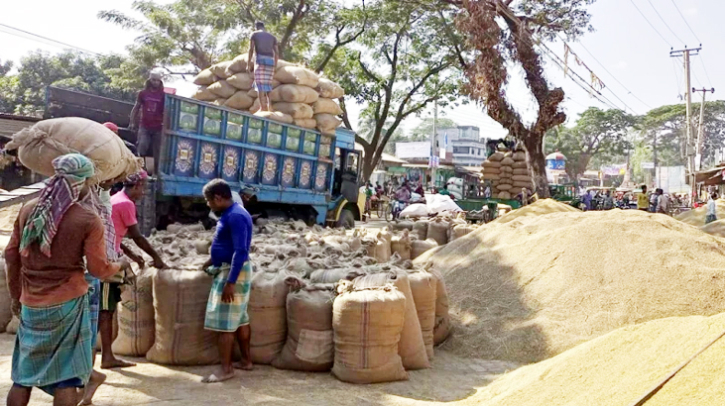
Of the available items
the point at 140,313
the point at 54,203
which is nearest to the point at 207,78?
the point at 140,313

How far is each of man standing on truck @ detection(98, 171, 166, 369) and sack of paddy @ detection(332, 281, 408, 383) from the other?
1.34m

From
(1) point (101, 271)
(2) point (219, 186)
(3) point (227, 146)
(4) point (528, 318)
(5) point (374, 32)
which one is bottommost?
(4) point (528, 318)

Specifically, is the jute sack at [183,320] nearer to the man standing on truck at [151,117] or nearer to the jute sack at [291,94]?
the man standing on truck at [151,117]

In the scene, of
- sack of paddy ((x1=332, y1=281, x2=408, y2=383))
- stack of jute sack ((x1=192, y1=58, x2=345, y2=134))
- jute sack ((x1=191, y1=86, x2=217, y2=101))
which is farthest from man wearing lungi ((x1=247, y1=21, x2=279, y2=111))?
sack of paddy ((x1=332, y1=281, x2=408, y2=383))

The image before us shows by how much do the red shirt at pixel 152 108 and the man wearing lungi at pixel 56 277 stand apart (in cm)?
561

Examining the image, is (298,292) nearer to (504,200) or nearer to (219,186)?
(219,186)

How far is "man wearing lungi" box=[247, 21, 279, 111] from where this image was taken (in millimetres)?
10383

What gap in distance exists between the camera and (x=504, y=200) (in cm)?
1767

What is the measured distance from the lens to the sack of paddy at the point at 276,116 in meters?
10.1

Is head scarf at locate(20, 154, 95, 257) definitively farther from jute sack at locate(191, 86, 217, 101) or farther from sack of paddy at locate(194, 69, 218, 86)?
sack of paddy at locate(194, 69, 218, 86)

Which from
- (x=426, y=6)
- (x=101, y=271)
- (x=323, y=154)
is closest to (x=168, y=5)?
(x=426, y=6)

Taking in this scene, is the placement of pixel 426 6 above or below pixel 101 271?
above

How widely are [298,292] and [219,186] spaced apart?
3.09 ft

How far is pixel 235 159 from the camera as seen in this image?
9.53 m
